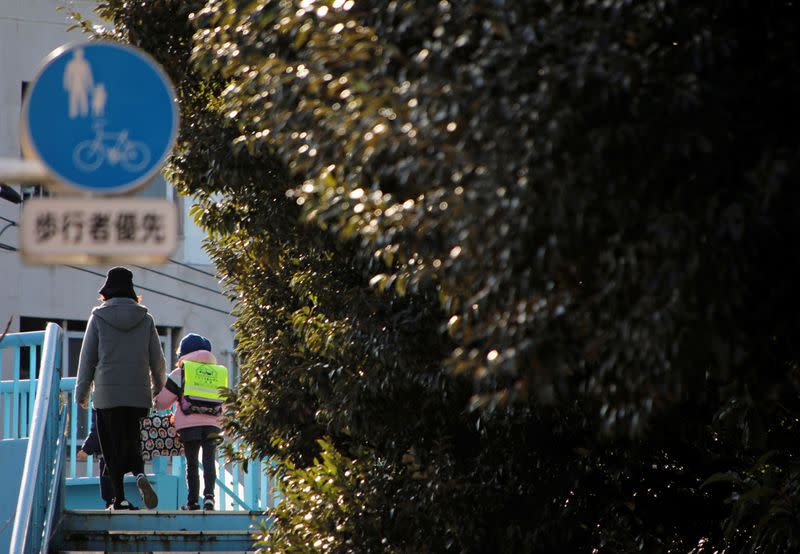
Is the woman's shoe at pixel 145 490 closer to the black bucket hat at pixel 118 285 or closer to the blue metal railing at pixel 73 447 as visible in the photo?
the blue metal railing at pixel 73 447

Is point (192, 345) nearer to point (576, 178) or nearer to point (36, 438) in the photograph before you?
point (36, 438)

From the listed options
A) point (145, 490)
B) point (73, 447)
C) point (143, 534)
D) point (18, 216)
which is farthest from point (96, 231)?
point (18, 216)

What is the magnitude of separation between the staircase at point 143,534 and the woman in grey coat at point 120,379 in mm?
289

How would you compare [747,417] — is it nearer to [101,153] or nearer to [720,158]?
[720,158]

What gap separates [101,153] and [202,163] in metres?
3.60

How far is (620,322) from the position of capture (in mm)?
4016

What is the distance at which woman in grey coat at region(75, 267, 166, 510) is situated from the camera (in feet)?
32.9

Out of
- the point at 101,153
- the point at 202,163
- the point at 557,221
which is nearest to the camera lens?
the point at 557,221

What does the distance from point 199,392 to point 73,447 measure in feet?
5.92

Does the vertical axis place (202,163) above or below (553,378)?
above

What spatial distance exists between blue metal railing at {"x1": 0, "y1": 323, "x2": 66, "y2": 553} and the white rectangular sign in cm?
401

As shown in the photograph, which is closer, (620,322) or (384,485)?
(620,322)

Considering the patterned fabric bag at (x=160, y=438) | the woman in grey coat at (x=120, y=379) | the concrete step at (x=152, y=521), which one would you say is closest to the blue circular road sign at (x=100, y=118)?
the concrete step at (x=152, y=521)

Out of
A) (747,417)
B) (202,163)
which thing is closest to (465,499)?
(747,417)
